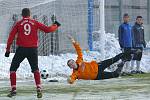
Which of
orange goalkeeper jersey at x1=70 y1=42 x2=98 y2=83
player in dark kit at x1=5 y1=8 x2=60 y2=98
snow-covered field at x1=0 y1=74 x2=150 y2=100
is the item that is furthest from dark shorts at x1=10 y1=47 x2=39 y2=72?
orange goalkeeper jersey at x1=70 y1=42 x2=98 y2=83

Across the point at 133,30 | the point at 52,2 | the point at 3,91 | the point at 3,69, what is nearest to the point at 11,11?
the point at 52,2

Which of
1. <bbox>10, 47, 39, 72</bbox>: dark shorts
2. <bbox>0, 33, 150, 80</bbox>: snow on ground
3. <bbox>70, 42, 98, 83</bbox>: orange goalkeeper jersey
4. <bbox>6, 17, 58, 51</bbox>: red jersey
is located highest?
<bbox>6, 17, 58, 51</bbox>: red jersey

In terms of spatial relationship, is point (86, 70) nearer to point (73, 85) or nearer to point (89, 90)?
point (89, 90)

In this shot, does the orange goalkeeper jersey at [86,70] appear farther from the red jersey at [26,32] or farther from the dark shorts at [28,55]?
the red jersey at [26,32]

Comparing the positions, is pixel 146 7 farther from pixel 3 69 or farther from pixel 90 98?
pixel 90 98

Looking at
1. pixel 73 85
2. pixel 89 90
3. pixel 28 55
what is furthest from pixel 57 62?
pixel 28 55

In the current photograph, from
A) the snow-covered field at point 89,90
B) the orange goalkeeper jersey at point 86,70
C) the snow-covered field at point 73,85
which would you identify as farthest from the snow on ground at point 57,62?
the orange goalkeeper jersey at point 86,70

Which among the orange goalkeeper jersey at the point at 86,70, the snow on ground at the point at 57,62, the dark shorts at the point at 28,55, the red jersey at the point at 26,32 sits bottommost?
the snow on ground at the point at 57,62

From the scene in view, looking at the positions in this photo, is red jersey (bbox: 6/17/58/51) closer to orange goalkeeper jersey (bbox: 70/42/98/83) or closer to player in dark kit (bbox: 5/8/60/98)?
player in dark kit (bbox: 5/8/60/98)

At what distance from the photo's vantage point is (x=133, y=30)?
16734 millimetres

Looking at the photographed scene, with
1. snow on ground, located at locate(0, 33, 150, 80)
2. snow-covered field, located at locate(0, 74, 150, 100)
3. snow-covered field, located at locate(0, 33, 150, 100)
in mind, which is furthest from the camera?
snow on ground, located at locate(0, 33, 150, 80)

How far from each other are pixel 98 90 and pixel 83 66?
0.63 meters

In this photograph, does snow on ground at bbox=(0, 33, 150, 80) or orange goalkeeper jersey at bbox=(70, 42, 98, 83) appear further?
snow on ground at bbox=(0, 33, 150, 80)

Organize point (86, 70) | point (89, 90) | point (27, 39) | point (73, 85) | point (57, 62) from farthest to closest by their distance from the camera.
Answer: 1. point (57, 62)
2. point (73, 85)
3. point (89, 90)
4. point (86, 70)
5. point (27, 39)
